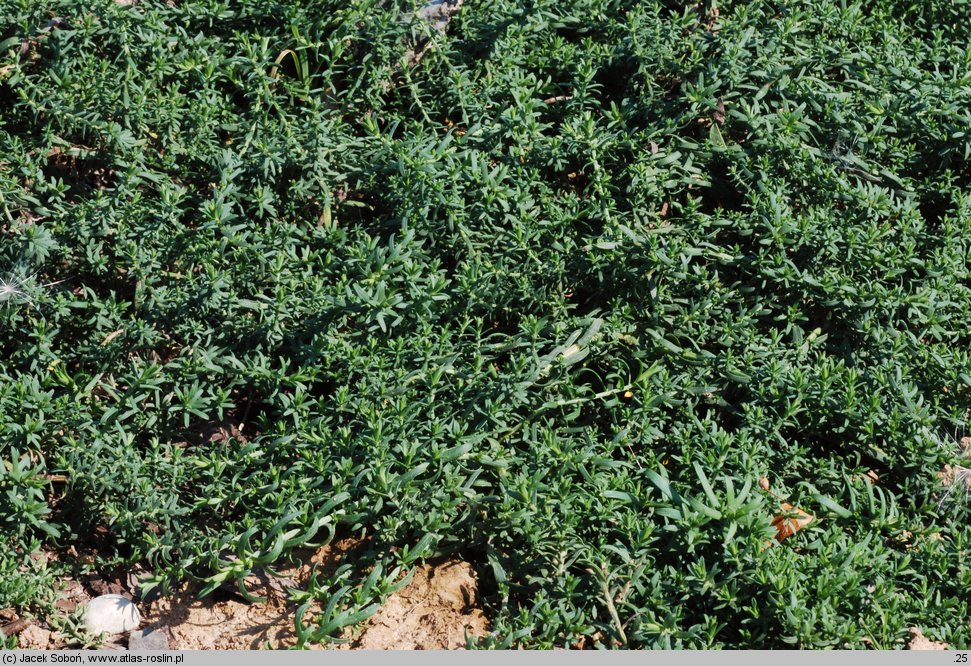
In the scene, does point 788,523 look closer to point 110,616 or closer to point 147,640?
point 147,640

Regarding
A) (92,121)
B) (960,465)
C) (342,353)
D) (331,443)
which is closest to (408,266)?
(342,353)

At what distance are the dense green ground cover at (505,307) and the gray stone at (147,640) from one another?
20 centimetres

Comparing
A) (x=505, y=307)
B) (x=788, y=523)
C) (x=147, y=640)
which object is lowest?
(x=147, y=640)

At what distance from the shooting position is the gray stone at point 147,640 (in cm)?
340

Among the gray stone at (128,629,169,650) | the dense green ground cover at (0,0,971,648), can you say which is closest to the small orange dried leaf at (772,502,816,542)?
the dense green ground cover at (0,0,971,648)

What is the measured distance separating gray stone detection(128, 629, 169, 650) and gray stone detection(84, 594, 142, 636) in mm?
38

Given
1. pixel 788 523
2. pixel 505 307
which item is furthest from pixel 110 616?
pixel 788 523

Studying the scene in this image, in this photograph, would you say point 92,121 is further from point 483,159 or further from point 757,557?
point 757,557

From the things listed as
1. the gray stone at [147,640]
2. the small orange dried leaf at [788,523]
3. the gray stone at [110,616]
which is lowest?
the gray stone at [147,640]

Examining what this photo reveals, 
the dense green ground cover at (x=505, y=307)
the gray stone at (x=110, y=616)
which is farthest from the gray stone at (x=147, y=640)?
the dense green ground cover at (x=505, y=307)

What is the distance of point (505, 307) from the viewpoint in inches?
157

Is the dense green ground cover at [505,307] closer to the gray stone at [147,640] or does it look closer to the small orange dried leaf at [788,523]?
the small orange dried leaf at [788,523]

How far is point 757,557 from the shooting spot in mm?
3301

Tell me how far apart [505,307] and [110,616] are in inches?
66.5
